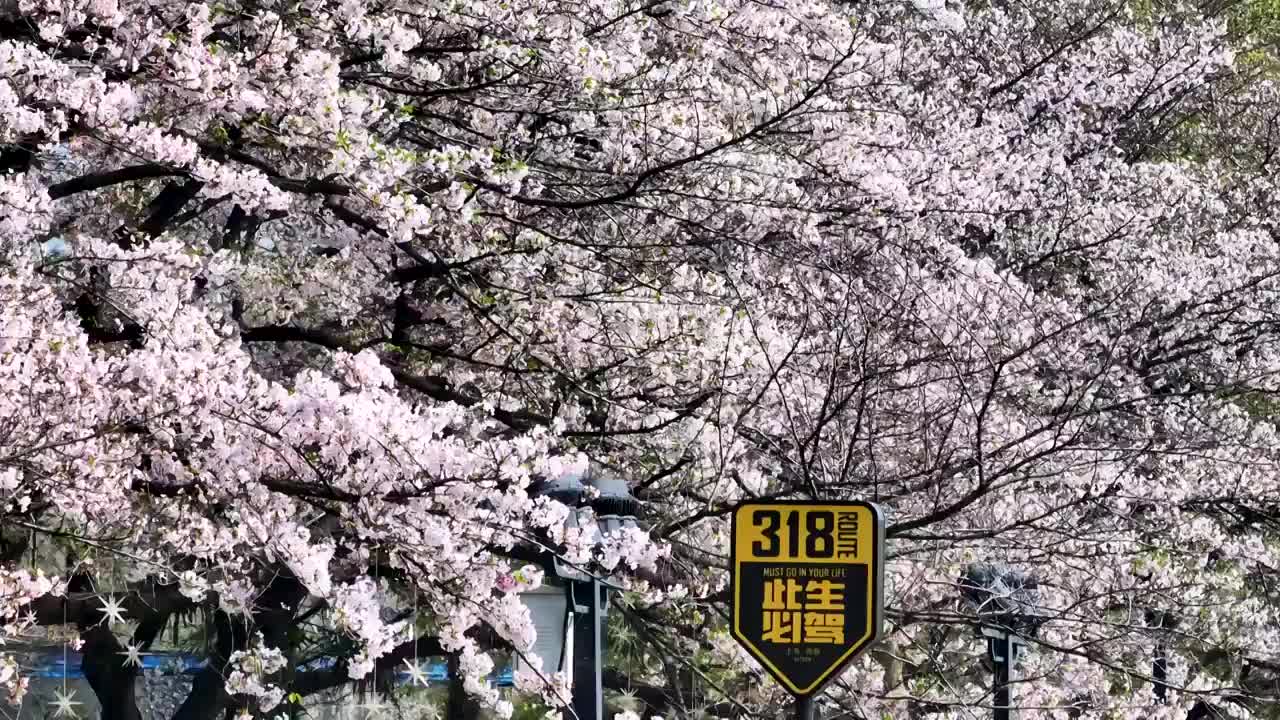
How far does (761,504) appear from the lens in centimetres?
623

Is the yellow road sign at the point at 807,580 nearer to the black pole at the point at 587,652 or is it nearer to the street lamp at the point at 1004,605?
the black pole at the point at 587,652

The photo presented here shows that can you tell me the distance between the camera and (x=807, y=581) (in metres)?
6.25

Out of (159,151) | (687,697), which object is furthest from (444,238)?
(687,697)

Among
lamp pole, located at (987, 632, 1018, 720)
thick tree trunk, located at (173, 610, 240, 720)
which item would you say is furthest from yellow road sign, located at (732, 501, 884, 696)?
lamp pole, located at (987, 632, 1018, 720)

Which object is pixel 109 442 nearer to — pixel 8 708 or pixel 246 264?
pixel 8 708

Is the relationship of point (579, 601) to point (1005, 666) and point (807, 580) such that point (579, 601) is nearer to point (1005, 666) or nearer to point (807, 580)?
point (807, 580)

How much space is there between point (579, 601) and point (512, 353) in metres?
1.48

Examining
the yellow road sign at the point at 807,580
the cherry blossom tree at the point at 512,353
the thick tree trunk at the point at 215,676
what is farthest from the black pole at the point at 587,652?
the yellow road sign at the point at 807,580

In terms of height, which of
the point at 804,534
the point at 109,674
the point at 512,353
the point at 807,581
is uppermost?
the point at 512,353

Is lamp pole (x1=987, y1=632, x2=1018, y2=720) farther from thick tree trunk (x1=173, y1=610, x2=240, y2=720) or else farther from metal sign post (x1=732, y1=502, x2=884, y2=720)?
thick tree trunk (x1=173, y1=610, x2=240, y2=720)

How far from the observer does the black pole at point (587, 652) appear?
313 inches

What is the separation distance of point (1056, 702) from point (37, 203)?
721 centimetres

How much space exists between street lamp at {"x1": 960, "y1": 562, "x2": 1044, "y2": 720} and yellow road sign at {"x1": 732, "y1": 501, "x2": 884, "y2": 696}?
10.5 ft

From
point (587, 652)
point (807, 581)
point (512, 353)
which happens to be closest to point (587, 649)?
point (587, 652)
